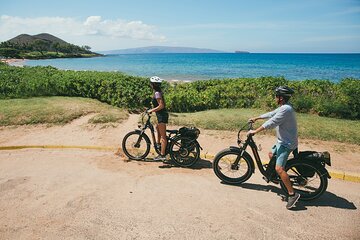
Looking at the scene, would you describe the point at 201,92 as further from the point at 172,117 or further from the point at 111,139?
the point at 111,139

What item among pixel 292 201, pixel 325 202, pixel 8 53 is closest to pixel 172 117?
pixel 292 201

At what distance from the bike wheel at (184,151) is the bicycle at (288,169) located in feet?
3.19

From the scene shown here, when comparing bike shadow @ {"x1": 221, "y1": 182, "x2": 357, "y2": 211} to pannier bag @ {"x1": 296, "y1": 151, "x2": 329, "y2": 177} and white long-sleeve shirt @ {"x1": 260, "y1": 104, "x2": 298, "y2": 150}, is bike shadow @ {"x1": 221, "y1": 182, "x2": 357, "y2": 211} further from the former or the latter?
white long-sleeve shirt @ {"x1": 260, "y1": 104, "x2": 298, "y2": 150}

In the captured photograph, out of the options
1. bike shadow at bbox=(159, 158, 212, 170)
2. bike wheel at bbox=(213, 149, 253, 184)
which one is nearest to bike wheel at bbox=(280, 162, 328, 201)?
bike wheel at bbox=(213, 149, 253, 184)

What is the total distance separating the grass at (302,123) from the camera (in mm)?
8969

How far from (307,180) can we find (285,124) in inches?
54.5

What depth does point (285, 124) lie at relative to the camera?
5.04m

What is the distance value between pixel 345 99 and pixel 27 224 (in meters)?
11.2

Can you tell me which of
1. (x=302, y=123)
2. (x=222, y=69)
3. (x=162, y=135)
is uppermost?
(x=222, y=69)

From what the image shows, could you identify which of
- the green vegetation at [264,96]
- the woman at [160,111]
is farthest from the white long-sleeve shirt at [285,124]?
the green vegetation at [264,96]

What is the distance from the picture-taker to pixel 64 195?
5609 millimetres

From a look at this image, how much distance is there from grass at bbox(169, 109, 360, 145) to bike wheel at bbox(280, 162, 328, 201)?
3748mm

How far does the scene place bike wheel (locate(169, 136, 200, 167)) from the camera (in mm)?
7051

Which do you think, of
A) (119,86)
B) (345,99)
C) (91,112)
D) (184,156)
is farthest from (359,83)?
(91,112)
